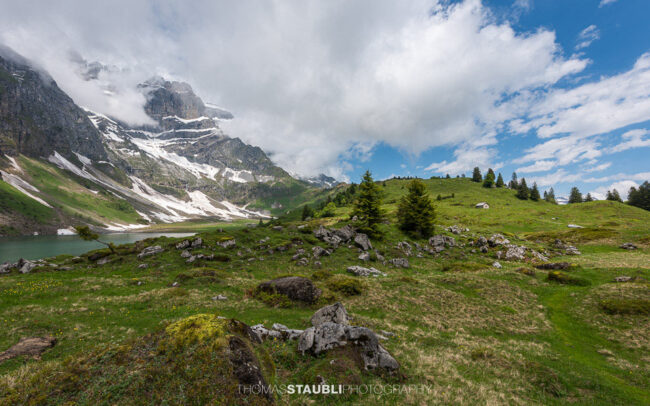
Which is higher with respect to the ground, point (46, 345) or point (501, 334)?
point (46, 345)

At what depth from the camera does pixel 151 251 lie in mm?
38719

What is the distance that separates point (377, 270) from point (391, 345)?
2292cm

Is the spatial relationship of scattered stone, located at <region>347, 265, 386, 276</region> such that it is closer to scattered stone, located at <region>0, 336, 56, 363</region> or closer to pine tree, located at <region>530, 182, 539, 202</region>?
scattered stone, located at <region>0, 336, 56, 363</region>

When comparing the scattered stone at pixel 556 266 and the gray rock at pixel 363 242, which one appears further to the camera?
the gray rock at pixel 363 242

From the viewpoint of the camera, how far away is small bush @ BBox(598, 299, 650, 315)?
1944cm

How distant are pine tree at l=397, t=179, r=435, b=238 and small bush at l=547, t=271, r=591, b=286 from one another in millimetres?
26859

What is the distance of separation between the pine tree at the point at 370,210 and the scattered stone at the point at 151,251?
129 ft

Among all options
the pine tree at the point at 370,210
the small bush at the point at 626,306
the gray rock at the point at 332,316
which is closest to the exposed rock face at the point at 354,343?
the gray rock at the point at 332,316

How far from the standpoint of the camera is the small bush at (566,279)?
27.5 m

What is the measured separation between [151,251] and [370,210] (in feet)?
142

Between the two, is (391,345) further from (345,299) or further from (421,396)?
(345,299)

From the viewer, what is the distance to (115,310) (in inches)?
782

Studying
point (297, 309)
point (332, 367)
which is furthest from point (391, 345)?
point (297, 309)

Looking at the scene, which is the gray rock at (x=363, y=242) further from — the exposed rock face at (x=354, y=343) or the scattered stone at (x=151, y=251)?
the exposed rock face at (x=354, y=343)
